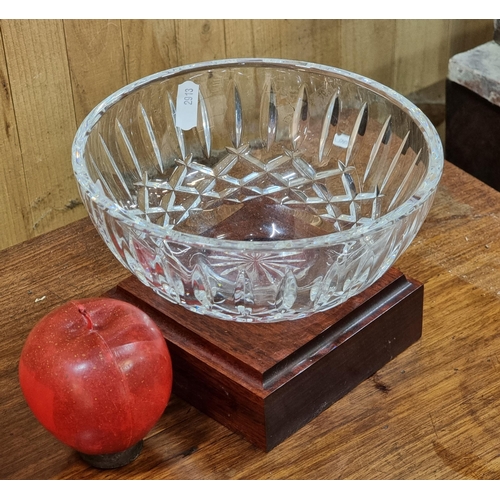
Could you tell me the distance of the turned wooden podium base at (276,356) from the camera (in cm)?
73

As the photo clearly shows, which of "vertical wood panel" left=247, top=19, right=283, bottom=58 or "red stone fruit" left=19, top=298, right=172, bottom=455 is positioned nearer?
"red stone fruit" left=19, top=298, right=172, bottom=455

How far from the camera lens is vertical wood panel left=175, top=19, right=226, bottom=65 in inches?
51.3

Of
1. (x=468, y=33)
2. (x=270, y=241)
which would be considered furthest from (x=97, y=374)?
(x=468, y=33)

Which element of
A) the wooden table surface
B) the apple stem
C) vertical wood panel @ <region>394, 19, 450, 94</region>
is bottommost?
vertical wood panel @ <region>394, 19, 450, 94</region>

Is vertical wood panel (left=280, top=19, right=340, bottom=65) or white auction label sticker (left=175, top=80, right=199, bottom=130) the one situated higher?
white auction label sticker (left=175, top=80, right=199, bottom=130)

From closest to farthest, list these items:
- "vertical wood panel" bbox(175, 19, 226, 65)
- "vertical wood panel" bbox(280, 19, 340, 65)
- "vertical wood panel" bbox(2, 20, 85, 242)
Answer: "vertical wood panel" bbox(2, 20, 85, 242), "vertical wood panel" bbox(175, 19, 226, 65), "vertical wood panel" bbox(280, 19, 340, 65)

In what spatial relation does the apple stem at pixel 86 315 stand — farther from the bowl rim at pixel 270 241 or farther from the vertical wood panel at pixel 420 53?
the vertical wood panel at pixel 420 53

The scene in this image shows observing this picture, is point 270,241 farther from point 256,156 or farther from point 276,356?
point 256,156

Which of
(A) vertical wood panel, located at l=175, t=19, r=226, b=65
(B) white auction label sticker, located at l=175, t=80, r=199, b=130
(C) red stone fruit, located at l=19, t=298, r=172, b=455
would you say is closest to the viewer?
(C) red stone fruit, located at l=19, t=298, r=172, b=455

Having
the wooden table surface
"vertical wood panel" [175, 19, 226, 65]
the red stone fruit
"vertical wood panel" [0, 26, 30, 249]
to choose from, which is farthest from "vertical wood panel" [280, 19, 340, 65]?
the red stone fruit

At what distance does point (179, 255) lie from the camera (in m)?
0.69

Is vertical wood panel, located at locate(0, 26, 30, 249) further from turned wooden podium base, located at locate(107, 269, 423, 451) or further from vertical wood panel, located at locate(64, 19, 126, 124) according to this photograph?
turned wooden podium base, located at locate(107, 269, 423, 451)

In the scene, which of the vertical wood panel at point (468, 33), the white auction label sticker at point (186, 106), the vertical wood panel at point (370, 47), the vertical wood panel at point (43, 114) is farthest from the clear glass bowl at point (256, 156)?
the vertical wood panel at point (468, 33)
